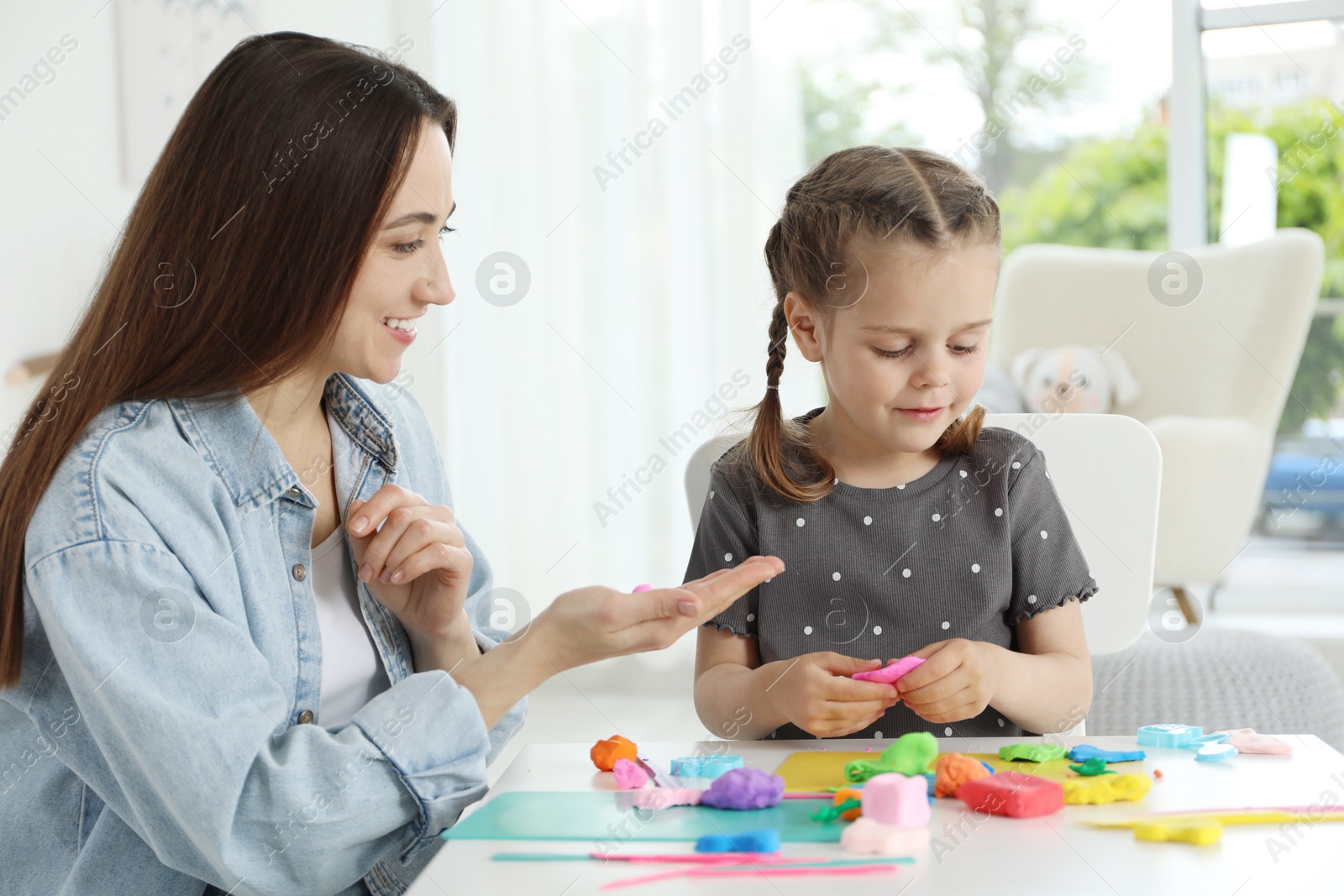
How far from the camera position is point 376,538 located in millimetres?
938

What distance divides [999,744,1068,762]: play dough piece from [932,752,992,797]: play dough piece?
0.21ft

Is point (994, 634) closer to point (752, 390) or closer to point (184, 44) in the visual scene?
point (752, 390)

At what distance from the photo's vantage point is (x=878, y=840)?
65cm

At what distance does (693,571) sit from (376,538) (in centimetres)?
35

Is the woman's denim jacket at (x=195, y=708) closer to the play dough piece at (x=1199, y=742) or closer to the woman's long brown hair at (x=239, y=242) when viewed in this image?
the woman's long brown hair at (x=239, y=242)

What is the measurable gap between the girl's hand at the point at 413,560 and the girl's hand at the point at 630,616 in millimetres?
89

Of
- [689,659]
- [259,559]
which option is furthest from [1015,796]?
[689,659]

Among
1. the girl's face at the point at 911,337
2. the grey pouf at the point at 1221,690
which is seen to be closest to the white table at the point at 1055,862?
the girl's face at the point at 911,337

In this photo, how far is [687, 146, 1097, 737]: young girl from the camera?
106cm

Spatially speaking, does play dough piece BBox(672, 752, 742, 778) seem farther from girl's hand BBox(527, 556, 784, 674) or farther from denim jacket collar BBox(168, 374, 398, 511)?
denim jacket collar BBox(168, 374, 398, 511)

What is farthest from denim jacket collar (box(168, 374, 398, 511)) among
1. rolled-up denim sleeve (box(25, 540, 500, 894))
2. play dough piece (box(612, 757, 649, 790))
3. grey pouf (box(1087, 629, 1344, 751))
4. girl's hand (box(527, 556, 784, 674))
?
grey pouf (box(1087, 629, 1344, 751))

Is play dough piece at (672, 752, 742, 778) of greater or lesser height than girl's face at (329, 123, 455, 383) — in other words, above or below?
below

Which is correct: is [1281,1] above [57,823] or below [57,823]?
above

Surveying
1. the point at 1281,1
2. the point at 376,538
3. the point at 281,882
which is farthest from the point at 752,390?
the point at 281,882
